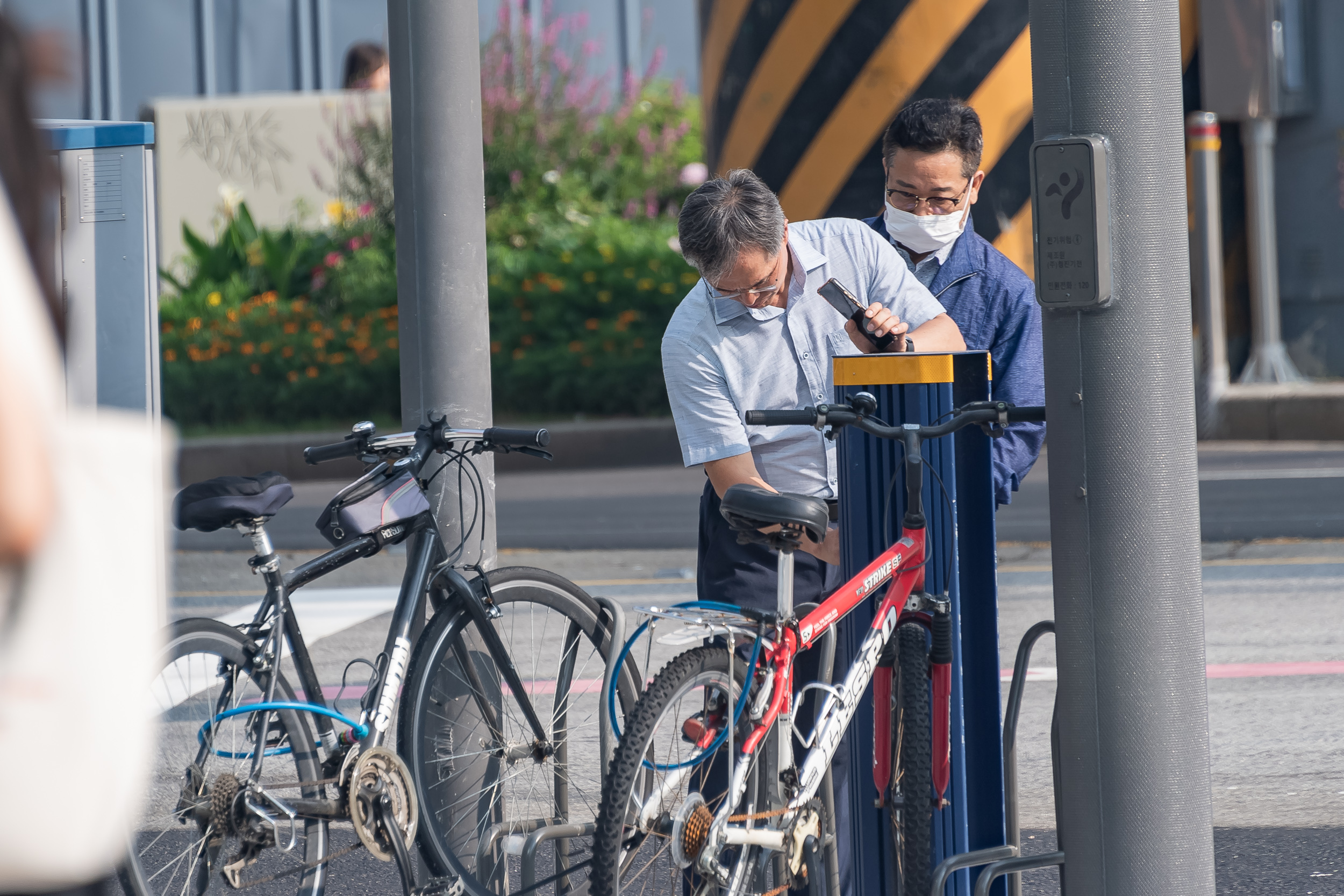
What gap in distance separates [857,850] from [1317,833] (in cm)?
158

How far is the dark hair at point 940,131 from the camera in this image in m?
3.42

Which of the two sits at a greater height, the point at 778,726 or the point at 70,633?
the point at 70,633

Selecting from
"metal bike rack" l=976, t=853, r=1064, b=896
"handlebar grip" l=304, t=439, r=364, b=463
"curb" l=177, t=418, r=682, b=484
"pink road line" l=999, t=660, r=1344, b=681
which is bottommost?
"pink road line" l=999, t=660, r=1344, b=681

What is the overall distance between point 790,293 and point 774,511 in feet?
2.17

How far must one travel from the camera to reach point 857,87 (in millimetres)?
8641

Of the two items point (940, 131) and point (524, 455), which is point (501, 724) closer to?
point (940, 131)

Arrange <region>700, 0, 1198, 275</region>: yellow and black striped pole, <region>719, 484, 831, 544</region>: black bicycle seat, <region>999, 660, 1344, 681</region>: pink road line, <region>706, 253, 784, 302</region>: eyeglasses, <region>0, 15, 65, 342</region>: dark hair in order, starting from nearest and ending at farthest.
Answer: <region>0, 15, 65, 342</region>: dark hair < <region>719, 484, 831, 544</region>: black bicycle seat < <region>706, 253, 784, 302</region>: eyeglasses < <region>999, 660, 1344, 681</region>: pink road line < <region>700, 0, 1198, 275</region>: yellow and black striped pole

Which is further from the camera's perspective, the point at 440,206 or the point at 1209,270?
the point at 1209,270

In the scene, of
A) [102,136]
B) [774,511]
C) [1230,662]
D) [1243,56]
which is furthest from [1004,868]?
[1243,56]

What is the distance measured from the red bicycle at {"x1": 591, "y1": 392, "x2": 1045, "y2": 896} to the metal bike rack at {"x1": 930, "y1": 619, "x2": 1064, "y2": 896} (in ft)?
0.18

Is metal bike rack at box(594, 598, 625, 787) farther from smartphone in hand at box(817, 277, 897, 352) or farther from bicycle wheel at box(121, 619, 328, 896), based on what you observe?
smartphone in hand at box(817, 277, 897, 352)

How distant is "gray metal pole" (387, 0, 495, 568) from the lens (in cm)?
347

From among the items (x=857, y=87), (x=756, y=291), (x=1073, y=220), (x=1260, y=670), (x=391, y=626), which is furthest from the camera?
(x=857, y=87)

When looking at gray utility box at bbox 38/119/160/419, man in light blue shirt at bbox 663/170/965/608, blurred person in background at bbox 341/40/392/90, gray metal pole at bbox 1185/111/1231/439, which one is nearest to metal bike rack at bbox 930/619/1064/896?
man in light blue shirt at bbox 663/170/965/608
